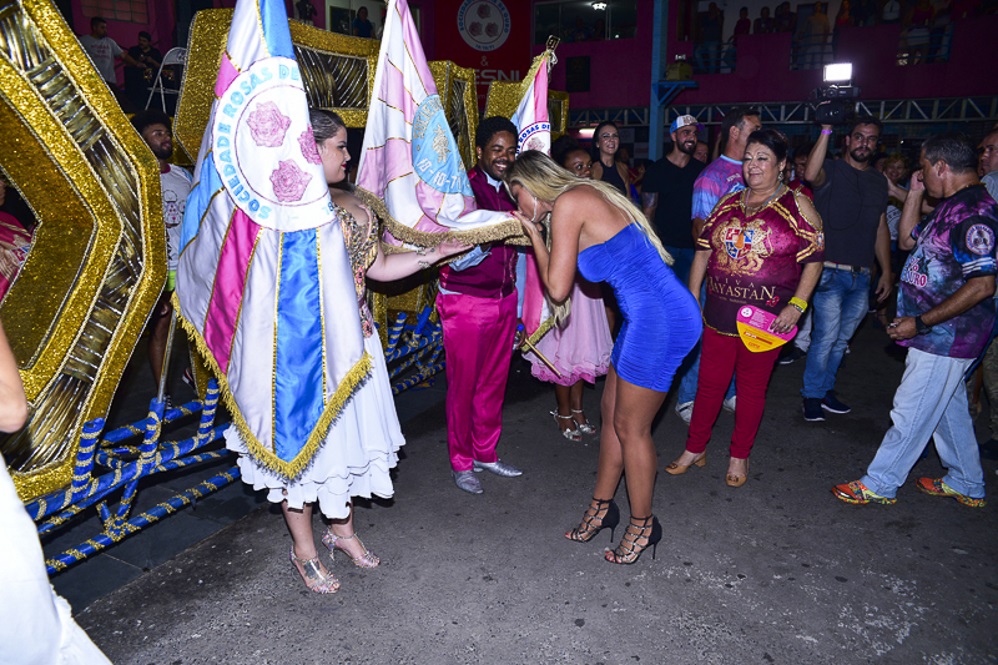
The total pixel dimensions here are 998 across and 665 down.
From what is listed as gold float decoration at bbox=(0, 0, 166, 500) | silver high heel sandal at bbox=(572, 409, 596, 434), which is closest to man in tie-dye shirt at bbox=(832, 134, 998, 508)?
silver high heel sandal at bbox=(572, 409, 596, 434)

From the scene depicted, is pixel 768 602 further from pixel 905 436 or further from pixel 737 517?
pixel 905 436

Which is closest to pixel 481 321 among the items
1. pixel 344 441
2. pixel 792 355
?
pixel 344 441

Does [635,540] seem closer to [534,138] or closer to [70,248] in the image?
[534,138]

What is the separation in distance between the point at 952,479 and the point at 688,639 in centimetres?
226

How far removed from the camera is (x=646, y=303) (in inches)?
124

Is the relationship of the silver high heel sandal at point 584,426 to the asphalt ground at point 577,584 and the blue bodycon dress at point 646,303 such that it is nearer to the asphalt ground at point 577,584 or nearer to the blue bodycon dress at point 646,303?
the asphalt ground at point 577,584

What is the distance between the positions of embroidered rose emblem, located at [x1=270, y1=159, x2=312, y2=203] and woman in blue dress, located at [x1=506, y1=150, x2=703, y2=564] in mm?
1051

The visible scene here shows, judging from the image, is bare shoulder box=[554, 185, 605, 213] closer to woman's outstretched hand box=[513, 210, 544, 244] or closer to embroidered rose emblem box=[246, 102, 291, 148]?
woman's outstretched hand box=[513, 210, 544, 244]

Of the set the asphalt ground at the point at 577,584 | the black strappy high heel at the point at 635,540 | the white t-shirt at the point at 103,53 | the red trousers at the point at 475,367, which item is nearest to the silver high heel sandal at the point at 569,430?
the asphalt ground at the point at 577,584

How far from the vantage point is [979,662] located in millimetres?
2740

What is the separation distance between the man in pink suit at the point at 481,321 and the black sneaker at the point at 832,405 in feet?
9.24

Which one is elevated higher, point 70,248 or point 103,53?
point 103,53

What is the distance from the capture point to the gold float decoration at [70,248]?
2.54 meters

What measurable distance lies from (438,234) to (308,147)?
978mm
